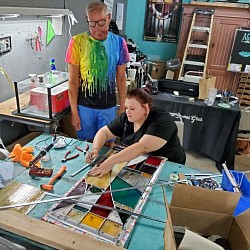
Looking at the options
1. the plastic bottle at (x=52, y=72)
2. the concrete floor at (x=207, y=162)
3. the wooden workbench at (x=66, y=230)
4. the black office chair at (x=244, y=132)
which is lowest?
the concrete floor at (x=207, y=162)

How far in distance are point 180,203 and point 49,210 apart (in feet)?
1.73

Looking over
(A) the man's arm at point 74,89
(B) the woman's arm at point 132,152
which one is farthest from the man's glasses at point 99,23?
(B) the woman's arm at point 132,152

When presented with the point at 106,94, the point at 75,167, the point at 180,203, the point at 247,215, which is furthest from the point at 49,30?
the point at 247,215

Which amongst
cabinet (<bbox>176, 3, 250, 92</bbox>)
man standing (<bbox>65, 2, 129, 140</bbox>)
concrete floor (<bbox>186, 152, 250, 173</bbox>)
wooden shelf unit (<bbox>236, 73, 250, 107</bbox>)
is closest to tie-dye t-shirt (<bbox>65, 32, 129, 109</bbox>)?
man standing (<bbox>65, 2, 129, 140</bbox>)

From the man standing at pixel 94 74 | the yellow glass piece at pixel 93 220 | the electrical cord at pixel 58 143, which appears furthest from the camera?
the man standing at pixel 94 74

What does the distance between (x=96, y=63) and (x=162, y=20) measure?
137 inches

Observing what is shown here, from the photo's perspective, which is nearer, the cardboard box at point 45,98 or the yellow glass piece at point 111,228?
the yellow glass piece at point 111,228

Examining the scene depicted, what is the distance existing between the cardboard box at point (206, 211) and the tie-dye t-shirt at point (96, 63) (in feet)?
3.84

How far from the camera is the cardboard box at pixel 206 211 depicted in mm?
892

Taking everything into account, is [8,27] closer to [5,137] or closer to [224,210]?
[5,137]

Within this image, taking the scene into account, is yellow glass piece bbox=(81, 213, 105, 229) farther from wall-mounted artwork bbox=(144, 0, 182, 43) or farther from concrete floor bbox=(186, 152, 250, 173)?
wall-mounted artwork bbox=(144, 0, 182, 43)

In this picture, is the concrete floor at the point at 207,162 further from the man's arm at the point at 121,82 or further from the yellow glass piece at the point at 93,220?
the yellow glass piece at the point at 93,220

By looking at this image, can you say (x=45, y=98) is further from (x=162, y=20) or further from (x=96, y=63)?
(x=162, y=20)

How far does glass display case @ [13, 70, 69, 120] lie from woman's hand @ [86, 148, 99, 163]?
2.04 ft
